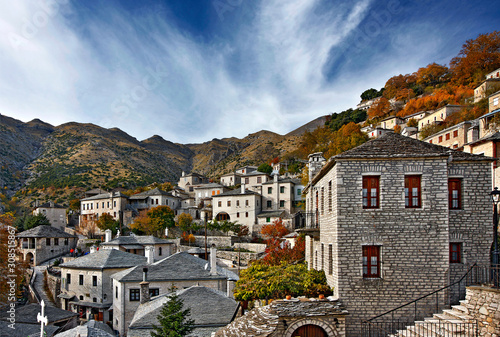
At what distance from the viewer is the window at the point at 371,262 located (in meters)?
13.9

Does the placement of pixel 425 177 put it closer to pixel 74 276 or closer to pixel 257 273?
pixel 257 273

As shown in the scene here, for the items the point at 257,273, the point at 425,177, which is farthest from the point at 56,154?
the point at 425,177

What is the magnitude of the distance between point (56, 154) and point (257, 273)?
449 ft

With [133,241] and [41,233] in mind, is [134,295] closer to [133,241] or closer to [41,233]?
[133,241]

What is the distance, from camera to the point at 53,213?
226 feet

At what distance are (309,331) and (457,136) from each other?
41.3 m

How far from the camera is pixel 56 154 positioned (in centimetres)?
13162

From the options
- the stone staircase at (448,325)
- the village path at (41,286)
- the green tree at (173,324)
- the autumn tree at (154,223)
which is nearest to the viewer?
the stone staircase at (448,325)

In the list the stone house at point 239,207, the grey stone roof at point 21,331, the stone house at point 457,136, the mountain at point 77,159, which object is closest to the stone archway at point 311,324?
the grey stone roof at point 21,331

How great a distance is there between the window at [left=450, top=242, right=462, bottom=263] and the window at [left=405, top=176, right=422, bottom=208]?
2459 millimetres

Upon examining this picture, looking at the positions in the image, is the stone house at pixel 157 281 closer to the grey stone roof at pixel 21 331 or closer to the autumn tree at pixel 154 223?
the grey stone roof at pixel 21 331

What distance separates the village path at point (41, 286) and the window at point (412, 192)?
131ft

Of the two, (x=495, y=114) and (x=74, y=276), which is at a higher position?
(x=495, y=114)

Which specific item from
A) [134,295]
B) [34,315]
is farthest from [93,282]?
[134,295]
